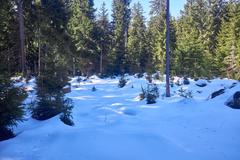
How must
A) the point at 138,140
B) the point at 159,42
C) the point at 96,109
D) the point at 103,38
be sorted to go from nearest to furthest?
the point at 138,140, the point at 96,109, the point at 159,42, the point at 103,38

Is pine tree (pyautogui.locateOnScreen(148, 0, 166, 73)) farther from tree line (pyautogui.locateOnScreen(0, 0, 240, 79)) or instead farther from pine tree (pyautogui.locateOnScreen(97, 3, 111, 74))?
pine tree (pyautogui.locateOnScreen(97, 3, 111, 74))

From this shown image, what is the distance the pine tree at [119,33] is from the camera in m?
46.8

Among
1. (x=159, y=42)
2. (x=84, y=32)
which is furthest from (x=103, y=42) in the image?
(x=159, y=42)

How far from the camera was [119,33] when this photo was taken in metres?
49.1

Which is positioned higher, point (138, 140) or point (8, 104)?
point (8, 104)

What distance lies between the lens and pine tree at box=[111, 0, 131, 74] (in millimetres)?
46844

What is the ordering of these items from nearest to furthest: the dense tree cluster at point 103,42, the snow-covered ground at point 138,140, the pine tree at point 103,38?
the snow-covered ground at point 138,140
the dense tree cluster at point 103,42
the pine tree at point 103,38

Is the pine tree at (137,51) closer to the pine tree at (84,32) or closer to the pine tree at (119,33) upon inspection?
the pine tree at (119,33)

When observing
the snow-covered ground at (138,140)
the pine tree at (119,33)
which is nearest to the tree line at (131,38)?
the pine tree at (119,33)

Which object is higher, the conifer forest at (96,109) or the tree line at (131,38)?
the tree line at (131,38)

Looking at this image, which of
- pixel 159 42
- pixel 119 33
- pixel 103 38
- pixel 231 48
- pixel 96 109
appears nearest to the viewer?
pixel 96 109

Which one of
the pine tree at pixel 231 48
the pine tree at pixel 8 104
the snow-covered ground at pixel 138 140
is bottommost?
the snow-covered ground at pixel 138 140

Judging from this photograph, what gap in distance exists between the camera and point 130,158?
711 cm

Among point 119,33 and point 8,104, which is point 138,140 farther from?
point 119,33
